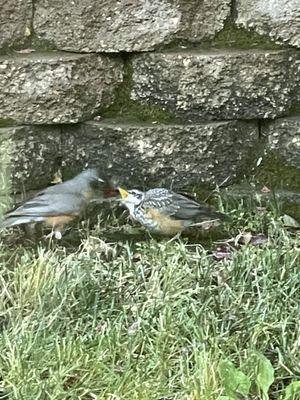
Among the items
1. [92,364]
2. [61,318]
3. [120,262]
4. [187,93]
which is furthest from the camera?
[187,93]

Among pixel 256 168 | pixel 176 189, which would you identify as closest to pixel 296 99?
pixel 256 168

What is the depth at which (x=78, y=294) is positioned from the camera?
3545mm

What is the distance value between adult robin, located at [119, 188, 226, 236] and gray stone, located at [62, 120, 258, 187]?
23 cm

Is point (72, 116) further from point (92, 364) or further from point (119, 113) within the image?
point (92, 364)

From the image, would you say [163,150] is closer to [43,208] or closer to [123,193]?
[123,193]

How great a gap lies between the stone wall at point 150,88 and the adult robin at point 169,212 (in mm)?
267

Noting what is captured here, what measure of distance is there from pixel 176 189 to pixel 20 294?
1.10m

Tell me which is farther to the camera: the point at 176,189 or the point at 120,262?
the point at 176,189

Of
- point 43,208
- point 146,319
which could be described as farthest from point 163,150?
point 146,319

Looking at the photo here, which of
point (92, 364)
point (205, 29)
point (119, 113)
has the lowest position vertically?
point (92, 364)

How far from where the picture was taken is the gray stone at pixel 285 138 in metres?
4.40

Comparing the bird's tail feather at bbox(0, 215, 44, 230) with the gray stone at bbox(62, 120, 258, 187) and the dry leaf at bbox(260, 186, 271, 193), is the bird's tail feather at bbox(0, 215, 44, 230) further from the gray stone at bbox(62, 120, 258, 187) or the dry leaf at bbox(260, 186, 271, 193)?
the dry leaf at bbox(260, 186, 271, 193)

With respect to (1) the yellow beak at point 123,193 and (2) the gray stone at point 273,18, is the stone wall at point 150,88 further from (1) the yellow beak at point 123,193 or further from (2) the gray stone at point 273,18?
(1) the yellow beak at point 123,193

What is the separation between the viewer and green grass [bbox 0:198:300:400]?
311 centimetres
